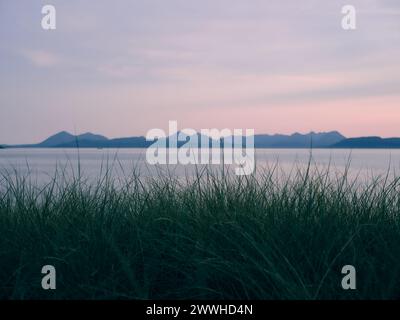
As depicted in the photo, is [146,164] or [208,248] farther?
[146,164]

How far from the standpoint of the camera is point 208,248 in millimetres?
2965

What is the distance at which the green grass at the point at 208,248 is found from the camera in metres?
2.81

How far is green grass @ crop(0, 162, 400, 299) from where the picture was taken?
9.23 ft

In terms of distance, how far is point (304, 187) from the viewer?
3.73 meters

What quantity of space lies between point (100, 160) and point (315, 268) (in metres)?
2.18

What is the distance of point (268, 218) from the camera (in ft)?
10.6

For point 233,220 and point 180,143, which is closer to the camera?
point 233,220
